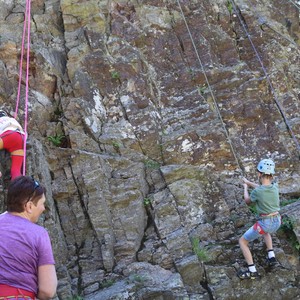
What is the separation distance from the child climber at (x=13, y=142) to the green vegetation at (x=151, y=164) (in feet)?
8.83

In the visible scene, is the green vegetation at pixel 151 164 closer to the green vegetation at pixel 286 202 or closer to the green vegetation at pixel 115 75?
the green vegetation at pixel 115 75

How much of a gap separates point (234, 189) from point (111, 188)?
8.24 ft

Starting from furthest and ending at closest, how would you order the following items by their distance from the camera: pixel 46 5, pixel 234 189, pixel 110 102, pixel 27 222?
pixel 46 5, pixel 110 102, pixel 234 189, pixel 27 222

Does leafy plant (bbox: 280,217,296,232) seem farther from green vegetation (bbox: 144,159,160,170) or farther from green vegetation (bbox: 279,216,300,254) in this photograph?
green vegetation (bbox: 144,159,160,170)

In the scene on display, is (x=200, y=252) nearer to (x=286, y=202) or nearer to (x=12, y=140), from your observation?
(x=286, y=202)

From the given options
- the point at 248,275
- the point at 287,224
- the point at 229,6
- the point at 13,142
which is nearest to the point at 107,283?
the point at 248,275

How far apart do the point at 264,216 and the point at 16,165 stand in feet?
13.1

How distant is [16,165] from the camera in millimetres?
6125

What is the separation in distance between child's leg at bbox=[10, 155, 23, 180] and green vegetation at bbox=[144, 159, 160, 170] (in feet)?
8.81

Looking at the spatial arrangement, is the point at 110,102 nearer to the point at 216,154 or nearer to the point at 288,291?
the point at 216,154

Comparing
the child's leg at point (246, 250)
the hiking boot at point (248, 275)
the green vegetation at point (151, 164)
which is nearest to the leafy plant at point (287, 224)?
the child's leg at point (246, 250)

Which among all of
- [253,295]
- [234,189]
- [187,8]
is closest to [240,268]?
[253,295]

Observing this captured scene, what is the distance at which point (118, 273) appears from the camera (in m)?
6.66

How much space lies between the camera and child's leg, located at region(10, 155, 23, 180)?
6.07 metres
